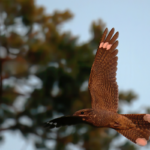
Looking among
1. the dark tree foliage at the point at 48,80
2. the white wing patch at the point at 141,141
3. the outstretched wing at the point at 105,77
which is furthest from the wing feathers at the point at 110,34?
the dark tree foliage at the point at 48,80

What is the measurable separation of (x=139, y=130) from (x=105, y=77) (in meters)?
0.41

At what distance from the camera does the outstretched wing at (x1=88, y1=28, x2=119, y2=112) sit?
1.68 metres

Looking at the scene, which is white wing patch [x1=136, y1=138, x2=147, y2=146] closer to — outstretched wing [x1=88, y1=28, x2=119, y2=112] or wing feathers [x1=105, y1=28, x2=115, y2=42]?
outstretched wing [x1=88, y1=28, x2=119, y2=112]

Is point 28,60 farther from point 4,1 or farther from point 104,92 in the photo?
point 104,92

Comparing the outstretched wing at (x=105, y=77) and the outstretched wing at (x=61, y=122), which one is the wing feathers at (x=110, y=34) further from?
the outstretched wing at (x=61, y=122)

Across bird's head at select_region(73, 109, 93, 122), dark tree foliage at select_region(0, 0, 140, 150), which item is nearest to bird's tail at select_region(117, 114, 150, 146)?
bird's head at select_region(73, 109, 93, 122)

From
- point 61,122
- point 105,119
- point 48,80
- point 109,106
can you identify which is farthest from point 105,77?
point 48,80

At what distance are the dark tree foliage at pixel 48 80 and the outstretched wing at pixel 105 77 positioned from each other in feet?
11.1

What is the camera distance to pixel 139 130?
5.70 ft

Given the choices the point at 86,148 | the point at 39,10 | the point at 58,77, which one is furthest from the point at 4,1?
the point at 86,148

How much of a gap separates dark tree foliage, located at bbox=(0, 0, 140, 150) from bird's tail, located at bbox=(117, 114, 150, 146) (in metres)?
3.41

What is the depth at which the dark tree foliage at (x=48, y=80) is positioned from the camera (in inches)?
211

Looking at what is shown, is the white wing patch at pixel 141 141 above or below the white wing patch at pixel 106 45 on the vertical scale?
below

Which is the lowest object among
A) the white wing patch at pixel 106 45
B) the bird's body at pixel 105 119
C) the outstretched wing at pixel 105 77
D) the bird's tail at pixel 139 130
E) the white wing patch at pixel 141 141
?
the white wing patch at pixel 141 141
